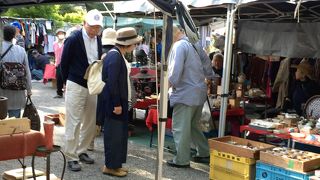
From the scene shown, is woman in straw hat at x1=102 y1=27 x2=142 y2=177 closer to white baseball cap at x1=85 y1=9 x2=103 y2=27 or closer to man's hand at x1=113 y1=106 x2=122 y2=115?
man's hand at x1=113 y1=106 x2=122 y2=115

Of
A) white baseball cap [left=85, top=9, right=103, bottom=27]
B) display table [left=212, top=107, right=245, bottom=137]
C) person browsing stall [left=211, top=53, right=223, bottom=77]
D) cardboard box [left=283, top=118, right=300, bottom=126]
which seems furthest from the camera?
person browsing stall [left=211, top=53, right=223, bottom=77]

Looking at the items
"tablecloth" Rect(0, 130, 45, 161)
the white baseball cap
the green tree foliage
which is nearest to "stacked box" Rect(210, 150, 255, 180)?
the white baseball cap

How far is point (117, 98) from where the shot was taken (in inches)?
209

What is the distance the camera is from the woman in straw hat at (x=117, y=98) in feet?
17.4

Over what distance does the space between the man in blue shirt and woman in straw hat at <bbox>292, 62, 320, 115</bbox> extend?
2249mm

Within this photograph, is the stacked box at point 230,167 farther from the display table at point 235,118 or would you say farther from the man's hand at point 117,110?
the display table at point 235,118

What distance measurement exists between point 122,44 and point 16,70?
1.57m

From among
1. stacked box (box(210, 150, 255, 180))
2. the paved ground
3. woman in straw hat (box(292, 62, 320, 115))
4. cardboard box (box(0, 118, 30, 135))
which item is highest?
woman in straw hat (box(292, 62, 320, 115))

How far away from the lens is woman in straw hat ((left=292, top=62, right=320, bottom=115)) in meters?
7.53

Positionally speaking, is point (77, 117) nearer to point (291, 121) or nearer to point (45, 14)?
point (291, 121)

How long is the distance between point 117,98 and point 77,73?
77cm

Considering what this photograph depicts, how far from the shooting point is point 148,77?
28.5 ft

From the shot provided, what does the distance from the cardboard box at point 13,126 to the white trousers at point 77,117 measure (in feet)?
5.94

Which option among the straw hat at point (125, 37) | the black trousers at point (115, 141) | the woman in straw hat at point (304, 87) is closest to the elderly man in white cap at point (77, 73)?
the straw hat at point (125, 37)
